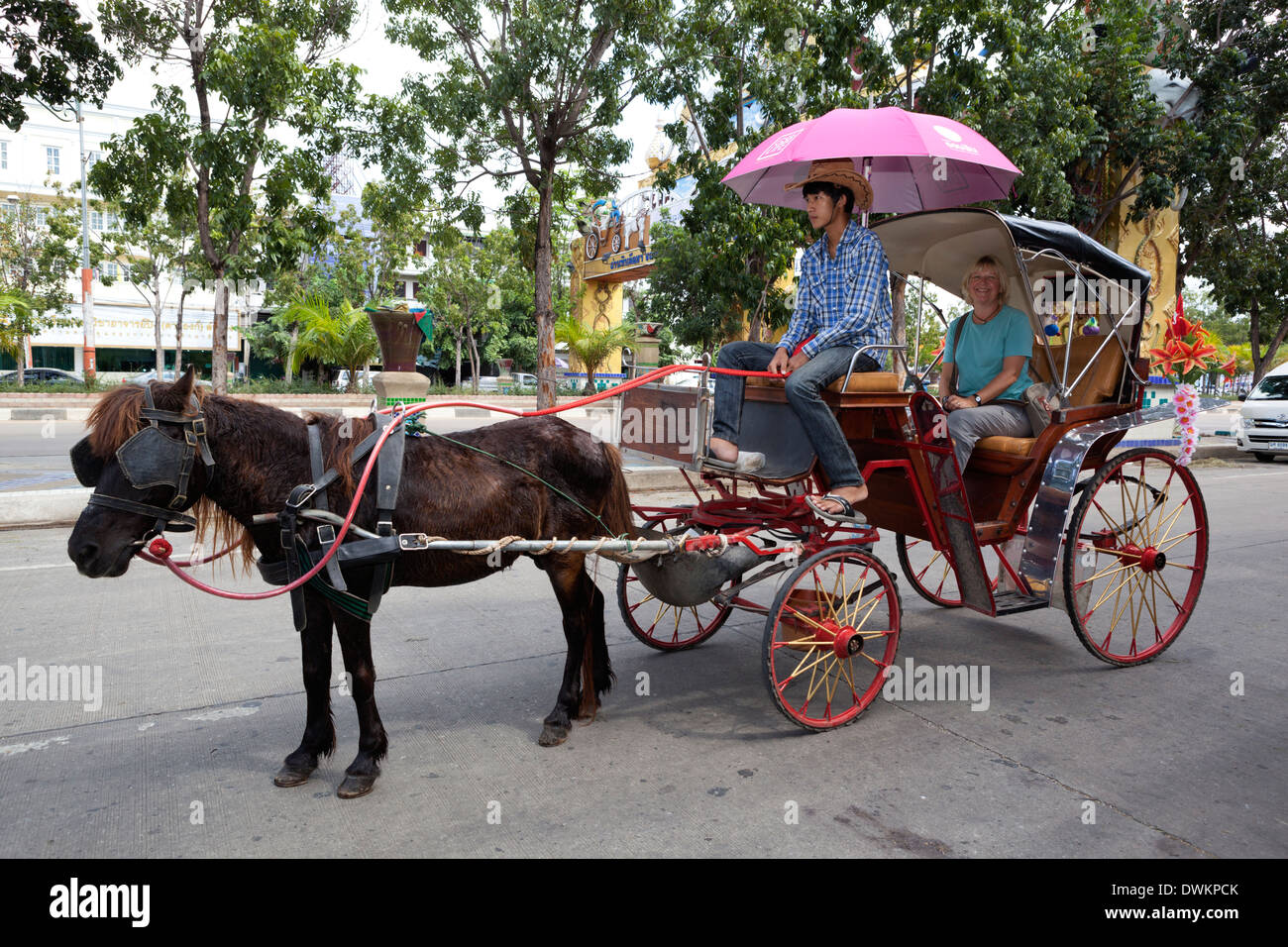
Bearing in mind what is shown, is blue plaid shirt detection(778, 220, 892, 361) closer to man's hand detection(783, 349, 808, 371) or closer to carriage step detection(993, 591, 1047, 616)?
man's hand detection(783, 349, 808, 371)

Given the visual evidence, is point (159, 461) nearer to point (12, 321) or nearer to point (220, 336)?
point (220, 336)

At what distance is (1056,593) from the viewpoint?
15.0 feet

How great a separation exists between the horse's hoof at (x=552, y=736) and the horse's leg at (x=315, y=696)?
2.78 ft

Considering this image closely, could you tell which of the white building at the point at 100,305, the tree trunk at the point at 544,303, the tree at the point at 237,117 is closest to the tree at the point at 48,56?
the tree at the point at 237,117

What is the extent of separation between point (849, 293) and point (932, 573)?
3.57 metres

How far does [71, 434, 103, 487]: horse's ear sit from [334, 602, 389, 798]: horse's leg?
939 millimetres

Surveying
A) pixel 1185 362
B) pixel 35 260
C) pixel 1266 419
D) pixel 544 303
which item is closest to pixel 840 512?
pixel 1185 362

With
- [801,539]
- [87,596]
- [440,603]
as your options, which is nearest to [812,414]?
[801,539]

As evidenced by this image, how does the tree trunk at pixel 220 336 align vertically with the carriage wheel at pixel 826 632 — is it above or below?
above

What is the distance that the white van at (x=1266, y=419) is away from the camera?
16.0 m

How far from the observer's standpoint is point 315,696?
3391 mm

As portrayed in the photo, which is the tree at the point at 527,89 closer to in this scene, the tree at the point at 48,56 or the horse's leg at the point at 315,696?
the tree at the point at 48,56

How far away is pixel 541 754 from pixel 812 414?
189 centimetres

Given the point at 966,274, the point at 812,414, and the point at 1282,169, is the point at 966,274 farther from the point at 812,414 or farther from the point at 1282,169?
the point at 1282,169
